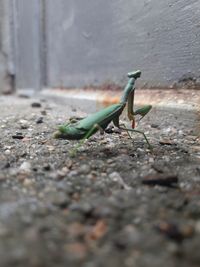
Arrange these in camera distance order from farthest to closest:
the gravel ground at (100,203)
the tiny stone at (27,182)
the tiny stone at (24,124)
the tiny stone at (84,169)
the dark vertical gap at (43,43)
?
the dark vertical gap at (43,43) < the tiny stone at (24,124) < the tiny stone at (84,169) < the tiny stone at (27,182) < the gravel ground at (100,203)

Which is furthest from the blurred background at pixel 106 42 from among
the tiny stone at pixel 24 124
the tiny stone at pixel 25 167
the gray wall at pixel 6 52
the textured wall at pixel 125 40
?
the tiny stone at pixel 25 167

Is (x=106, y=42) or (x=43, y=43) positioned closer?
(x=106, y=42)

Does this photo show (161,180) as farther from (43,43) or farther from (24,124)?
(43,43)

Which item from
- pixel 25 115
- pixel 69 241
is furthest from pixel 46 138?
pixel 69 241

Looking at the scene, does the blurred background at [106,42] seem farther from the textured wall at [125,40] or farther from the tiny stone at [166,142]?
the tiny stone at [166,142]

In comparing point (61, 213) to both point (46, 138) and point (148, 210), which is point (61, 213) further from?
point (46, 138)

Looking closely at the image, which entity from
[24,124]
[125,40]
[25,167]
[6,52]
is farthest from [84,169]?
[6,52]
